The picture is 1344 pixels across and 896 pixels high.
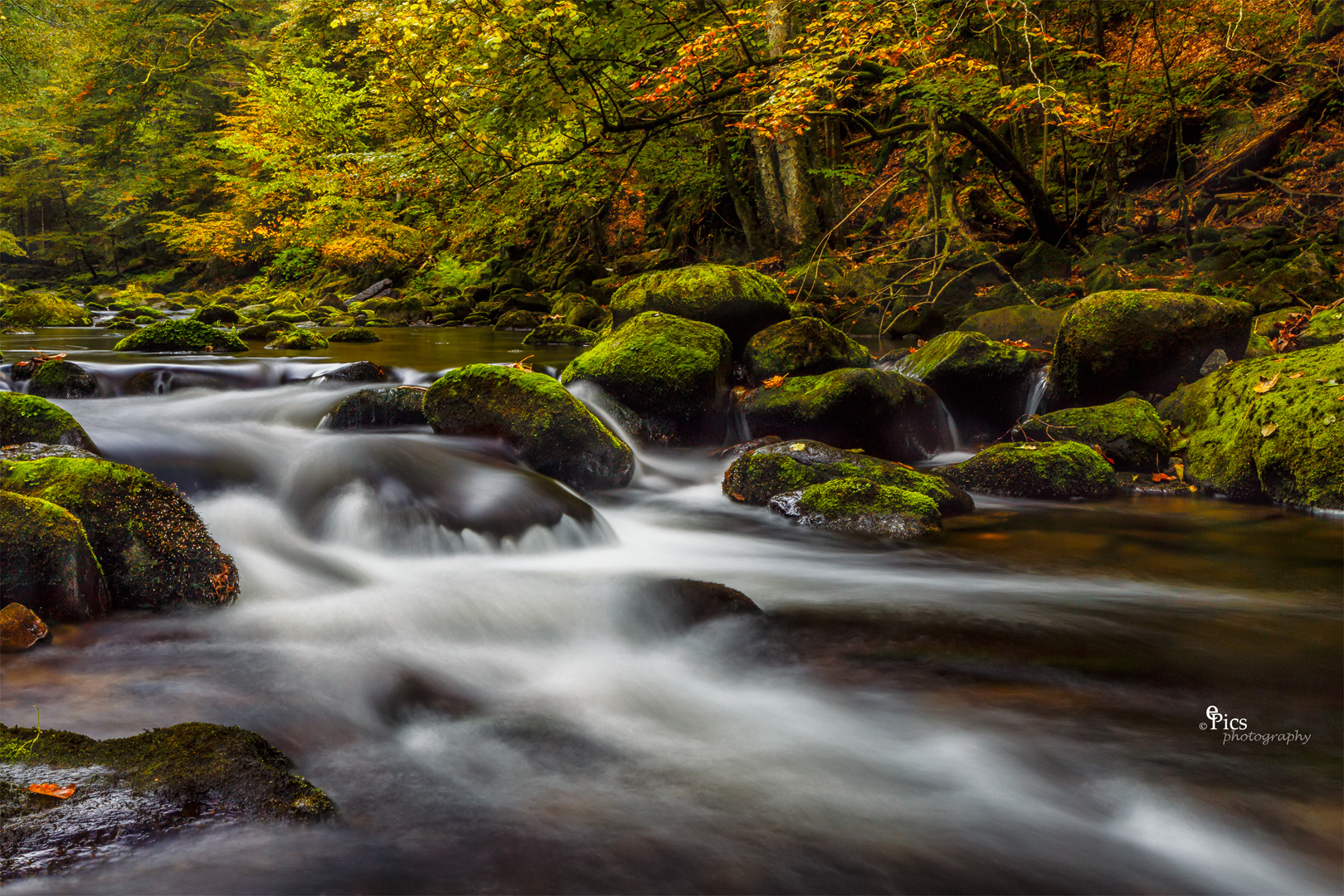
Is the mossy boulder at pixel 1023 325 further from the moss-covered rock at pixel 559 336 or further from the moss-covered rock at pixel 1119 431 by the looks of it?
the moss-covered rock at pixel 559 336

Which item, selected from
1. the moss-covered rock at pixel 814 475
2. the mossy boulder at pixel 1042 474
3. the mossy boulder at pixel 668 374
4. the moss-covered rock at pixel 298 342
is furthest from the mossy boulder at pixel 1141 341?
the moss-covered rock at pixel 298 342

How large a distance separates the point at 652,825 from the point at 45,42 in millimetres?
21413

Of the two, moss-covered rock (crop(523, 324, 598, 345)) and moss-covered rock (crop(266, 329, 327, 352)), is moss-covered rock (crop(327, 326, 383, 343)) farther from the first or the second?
moss-covered rock (crop(523, 324, 598, 345))

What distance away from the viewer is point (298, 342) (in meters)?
12.0

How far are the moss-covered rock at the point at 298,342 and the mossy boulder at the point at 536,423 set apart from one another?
20.0 feet

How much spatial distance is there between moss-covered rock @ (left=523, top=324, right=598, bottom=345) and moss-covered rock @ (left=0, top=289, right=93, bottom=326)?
10115 mm

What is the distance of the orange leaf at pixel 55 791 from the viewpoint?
194cm

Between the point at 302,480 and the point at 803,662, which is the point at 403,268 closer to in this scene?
the point at 302,480

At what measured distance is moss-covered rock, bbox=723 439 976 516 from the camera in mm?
6016

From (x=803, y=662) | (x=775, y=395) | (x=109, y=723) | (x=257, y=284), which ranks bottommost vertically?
(x=803, y=662)

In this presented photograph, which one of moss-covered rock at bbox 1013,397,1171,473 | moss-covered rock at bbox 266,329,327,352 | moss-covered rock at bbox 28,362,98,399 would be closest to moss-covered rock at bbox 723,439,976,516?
moss-covered rock at bbox 1013,397,1171,473

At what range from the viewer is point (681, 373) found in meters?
7.64

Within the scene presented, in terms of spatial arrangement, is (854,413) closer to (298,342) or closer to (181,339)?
(298,342)

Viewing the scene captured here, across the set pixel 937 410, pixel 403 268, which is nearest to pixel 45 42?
pixel 403 268
